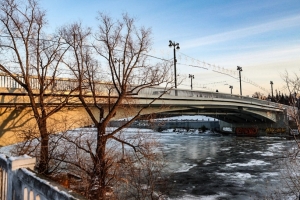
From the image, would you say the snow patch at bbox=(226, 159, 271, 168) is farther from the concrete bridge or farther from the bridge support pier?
the bridge support pier

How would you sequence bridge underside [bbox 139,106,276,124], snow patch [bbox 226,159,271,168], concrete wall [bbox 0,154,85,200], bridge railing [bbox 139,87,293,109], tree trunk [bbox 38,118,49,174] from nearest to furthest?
concrete wall [bbox 0,154,85,200], tree trunk [bbox 38,118,49,174], bridge railing [bbox 139,87,293,109], snow patch [bbox 226,159,271,168], bridge underside [bbox 139,106,276,124]

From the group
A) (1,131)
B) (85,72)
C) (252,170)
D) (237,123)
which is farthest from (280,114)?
(1,131)

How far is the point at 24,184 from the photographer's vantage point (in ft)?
10.9

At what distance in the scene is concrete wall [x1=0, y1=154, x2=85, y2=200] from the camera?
2.71 metres

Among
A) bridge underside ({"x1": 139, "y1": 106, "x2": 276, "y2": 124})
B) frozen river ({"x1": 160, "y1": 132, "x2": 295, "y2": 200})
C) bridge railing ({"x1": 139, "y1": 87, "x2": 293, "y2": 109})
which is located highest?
bridge railing ({"x1": 139, "y1": 87, "x2": 293, "y2": 109})

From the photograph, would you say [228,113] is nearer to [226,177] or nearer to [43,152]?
[226,177]

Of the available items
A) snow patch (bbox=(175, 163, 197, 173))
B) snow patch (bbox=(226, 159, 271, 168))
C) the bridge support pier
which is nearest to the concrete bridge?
snow patch (bbox=(175, 163, 197, 173))

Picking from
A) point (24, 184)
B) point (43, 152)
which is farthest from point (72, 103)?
point (24, 184)

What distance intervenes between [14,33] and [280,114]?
50549 mm

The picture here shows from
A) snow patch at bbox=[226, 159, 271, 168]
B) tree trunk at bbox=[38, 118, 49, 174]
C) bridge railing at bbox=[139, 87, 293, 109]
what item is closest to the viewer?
tree trunk at bbox=[38, 118, 49, 174]

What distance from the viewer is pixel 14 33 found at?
1243cm

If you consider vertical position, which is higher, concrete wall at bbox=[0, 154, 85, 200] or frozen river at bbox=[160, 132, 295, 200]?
concrete wall at bbox=[0, 154, 85, 200]

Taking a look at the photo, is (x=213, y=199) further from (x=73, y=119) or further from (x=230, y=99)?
(x=230, y=99)

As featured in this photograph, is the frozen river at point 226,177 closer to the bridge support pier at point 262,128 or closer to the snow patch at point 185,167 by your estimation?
the snow patch at point 185,167
